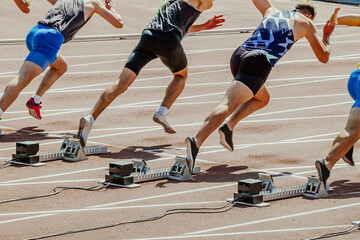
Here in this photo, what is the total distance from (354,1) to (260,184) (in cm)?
1595

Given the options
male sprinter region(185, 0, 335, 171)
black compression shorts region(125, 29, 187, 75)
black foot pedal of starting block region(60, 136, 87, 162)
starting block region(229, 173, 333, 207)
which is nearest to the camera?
starting block region(229, 173, 333, 207)

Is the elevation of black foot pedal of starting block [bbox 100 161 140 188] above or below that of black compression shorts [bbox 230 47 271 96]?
below

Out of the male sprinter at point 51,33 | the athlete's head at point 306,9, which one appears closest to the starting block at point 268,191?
the athlete's head at point 306,9

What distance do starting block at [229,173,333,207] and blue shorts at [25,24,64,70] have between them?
3.36 m

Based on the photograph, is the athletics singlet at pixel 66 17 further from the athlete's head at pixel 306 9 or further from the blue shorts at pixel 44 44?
the athlete's head at pixel 306 9

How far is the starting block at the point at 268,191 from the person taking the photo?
8.03 m

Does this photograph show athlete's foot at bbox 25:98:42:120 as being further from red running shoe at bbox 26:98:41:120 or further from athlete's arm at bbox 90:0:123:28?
athlete's arm at bbox 90:0:123:28

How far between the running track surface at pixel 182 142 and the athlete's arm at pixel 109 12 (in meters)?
1.38

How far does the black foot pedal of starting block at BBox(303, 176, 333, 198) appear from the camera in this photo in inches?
328

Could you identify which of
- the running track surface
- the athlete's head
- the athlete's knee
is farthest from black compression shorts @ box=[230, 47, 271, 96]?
the athlete's knee

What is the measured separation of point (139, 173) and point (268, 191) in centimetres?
129

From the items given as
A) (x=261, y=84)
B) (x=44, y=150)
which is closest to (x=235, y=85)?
(x=261, y=84)

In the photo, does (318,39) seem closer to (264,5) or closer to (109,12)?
(264,5)

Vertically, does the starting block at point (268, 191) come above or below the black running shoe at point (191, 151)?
below
